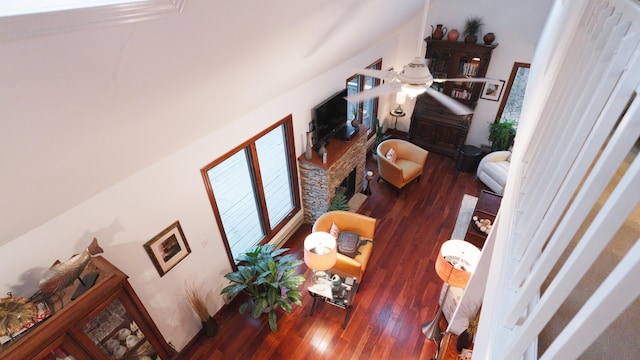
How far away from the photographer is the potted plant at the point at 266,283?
3592mm

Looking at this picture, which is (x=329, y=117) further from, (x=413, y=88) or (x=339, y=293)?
(x=339, y=293)

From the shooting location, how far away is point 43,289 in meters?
2.02

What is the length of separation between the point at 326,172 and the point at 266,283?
1730 millimetres

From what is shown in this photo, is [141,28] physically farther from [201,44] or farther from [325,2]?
[325,2]

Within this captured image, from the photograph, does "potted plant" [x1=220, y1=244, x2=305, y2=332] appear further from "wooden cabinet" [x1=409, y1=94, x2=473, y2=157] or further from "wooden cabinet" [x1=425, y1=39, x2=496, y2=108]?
"wooden cabinet" [x1=425, y1=39, x2=496, y2=108]

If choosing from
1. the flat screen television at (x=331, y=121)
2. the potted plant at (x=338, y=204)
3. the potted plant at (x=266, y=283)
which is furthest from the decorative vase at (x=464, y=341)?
the flat screen television at (x=331, y=121)

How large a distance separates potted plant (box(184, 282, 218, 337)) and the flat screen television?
8.45 feet

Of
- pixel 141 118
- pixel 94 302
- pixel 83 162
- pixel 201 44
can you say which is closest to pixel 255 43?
pixel 201 44

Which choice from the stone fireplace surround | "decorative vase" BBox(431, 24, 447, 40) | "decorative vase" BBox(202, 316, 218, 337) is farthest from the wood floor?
"decorative vase" BBox(431, 24, 447, 40)

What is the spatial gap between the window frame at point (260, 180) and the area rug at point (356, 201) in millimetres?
1077

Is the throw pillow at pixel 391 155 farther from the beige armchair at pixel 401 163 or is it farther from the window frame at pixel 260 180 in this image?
the window frame at pixel 260 180

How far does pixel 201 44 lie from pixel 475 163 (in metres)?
6.17

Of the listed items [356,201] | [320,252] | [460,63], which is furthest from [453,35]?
[320,252]

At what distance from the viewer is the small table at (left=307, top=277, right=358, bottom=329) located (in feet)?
12.4
